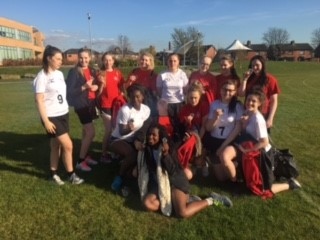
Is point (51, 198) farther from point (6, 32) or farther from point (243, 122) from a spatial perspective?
point (6, 32)

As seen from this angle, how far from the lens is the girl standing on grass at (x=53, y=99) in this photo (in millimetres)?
5129

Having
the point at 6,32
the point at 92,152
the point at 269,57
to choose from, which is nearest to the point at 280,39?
the point at 269,57

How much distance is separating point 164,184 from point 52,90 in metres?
2.10

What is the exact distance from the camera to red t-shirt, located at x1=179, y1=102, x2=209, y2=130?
5.85 m

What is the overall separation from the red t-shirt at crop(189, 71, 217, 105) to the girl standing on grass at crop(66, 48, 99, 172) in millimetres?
1706

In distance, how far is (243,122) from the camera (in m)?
5.31

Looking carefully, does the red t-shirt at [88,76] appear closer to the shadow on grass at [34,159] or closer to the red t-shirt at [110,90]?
the red t-shirt at [110,90]

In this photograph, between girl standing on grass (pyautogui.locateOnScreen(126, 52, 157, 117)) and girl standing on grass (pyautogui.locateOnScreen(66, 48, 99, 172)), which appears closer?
girl standing on grass (pyautogui.locateOnScreen(66, 48, 99, 172))

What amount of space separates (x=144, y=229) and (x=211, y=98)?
2662mm

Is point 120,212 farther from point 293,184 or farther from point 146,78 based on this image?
point 146,78

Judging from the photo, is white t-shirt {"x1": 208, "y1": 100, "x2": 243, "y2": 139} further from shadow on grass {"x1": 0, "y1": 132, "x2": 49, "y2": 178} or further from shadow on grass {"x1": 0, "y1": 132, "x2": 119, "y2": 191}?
shadow on grass {"x1": 0, "y1": 132, "x2": 49, "y2": 178}

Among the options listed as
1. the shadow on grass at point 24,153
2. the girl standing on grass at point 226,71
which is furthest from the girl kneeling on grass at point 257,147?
the shadow on grass at point 24,153

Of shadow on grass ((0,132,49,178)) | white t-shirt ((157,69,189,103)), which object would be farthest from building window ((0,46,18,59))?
white t-shirt ((157,69,189,103))

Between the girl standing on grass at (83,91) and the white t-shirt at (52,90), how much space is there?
572mm
